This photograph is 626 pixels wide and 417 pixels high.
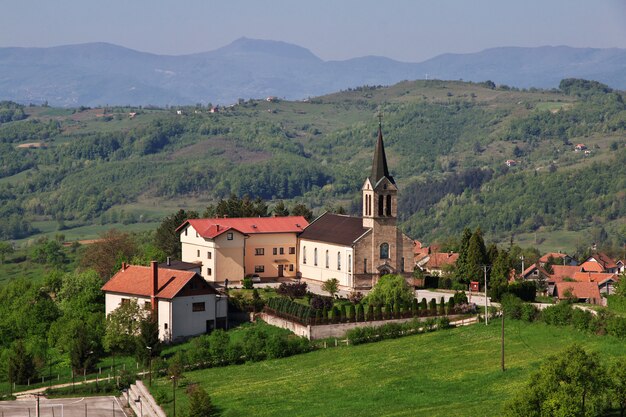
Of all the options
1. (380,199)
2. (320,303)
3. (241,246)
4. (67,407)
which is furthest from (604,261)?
(67,407)

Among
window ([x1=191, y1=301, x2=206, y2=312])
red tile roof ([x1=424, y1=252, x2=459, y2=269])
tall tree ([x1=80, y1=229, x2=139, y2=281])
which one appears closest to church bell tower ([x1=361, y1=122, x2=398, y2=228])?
window ([x1=191, y1=301, x2=206, y2=312])

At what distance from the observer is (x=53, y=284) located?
79.5 meters

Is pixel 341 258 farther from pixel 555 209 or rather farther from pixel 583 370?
pixel 555 209

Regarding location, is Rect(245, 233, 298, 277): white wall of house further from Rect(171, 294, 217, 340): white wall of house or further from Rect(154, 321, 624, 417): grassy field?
Rect(154, 321, 624, 417): grassy field

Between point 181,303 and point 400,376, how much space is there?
59.5ft

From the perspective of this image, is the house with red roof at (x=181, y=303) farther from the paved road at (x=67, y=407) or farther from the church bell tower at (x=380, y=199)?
the church bell tower at (x=380, y=199)

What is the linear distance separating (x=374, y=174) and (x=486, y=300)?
14.6 meters

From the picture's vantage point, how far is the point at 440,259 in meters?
102

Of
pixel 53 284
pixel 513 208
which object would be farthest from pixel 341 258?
pixel 513 208

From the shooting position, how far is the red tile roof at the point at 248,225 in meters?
77.5

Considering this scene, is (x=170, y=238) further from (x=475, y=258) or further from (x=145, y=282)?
(x=475, y=258)

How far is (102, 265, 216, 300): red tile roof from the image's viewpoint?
6831 cm

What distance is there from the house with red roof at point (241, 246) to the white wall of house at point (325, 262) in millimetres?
978

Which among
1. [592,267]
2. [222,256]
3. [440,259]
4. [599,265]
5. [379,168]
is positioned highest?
[379,168]
